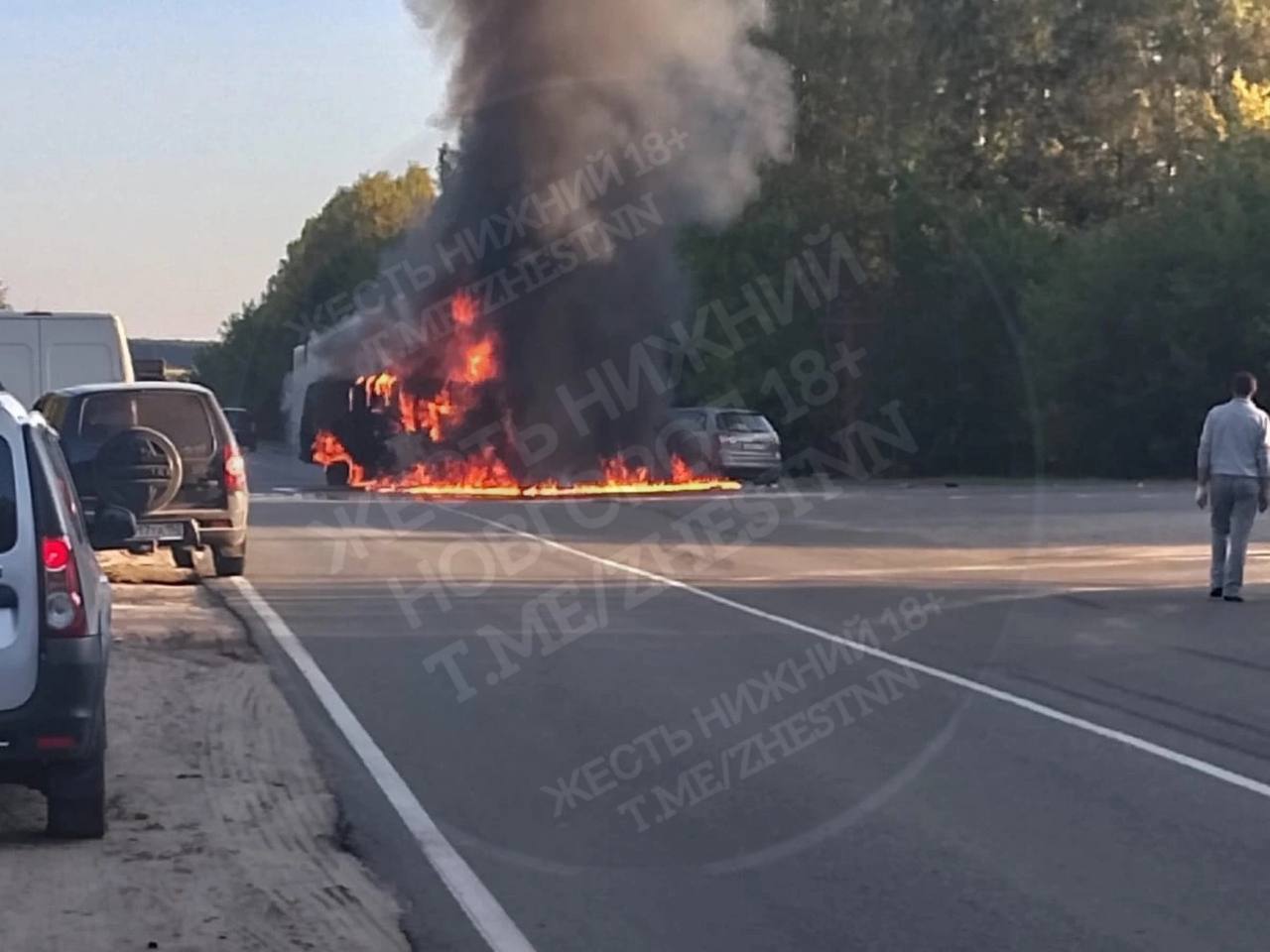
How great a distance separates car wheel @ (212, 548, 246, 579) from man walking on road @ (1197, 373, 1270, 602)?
8.51 meters

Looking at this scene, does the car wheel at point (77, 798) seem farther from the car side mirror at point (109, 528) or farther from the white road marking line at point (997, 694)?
the white road marking line at point (997, 694)

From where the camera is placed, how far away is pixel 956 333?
48.5 metres

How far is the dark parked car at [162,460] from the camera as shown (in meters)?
17.5

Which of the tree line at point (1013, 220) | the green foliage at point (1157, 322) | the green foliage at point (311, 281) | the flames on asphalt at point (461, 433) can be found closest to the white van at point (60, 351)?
the flames on asphalt at point (461, 433)

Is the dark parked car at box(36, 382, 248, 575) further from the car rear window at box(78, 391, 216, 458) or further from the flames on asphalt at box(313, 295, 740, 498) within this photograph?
the flames on asphalt at box(313, 295, 740, 498)

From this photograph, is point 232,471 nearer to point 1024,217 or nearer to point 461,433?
Answer: point 461,433

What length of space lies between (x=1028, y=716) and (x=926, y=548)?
39.2 ft

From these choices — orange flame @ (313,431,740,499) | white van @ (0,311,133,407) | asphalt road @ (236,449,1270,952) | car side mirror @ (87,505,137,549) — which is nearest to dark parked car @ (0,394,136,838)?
asphalt road @ (236,449,1270,952)

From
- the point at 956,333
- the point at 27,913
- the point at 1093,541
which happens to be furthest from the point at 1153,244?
the point at 27,913

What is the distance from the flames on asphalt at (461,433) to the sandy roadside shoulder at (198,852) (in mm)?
22872

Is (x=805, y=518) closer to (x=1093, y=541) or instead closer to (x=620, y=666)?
(x=1093, y=541)

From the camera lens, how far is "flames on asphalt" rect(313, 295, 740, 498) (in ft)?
116

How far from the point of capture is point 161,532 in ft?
60.6

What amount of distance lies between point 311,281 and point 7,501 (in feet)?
243
